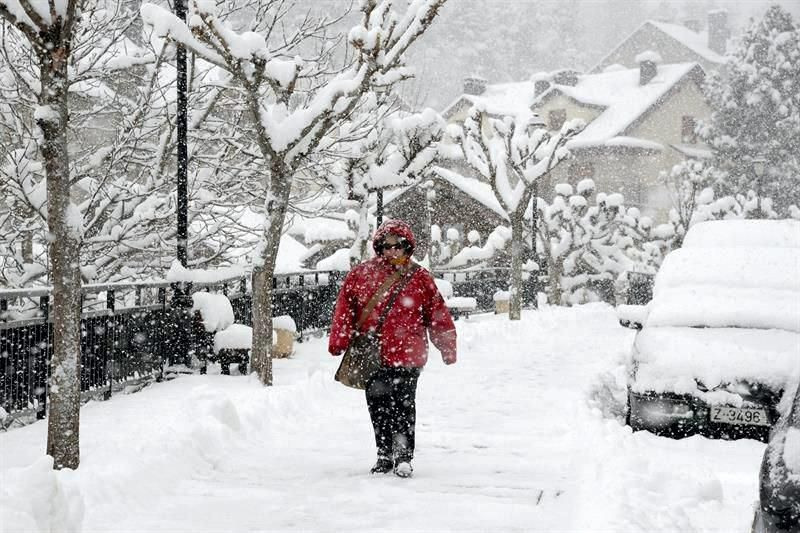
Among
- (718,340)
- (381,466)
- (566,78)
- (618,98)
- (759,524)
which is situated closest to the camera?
(759,524)

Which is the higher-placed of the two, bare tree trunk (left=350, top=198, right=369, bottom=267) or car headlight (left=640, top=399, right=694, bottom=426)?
bare tree trunk (left=350, top=198, right=369, bottom=267)

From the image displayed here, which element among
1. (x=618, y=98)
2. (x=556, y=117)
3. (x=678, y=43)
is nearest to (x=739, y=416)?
(x=556, y=117)

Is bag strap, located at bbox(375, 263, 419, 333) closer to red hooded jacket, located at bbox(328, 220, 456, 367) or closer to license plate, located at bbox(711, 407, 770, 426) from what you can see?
red hooded jacket, located at bbox(328, 220, 456, 367)

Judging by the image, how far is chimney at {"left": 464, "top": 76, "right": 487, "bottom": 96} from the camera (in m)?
57.0

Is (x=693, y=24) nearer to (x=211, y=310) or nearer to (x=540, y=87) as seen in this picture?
(x=540, y=87)

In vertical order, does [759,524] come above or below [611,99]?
below

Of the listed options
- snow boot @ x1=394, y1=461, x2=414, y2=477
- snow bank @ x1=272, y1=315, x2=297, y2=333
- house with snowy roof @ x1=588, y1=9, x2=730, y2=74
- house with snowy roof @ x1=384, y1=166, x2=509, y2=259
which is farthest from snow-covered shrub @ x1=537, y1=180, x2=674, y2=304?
house with snowy roof @ x1=588, y1=9, x2=730, y2=74

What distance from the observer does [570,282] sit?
3481 centimetres

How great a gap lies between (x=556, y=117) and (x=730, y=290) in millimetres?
44878

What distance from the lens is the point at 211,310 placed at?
36.3ft

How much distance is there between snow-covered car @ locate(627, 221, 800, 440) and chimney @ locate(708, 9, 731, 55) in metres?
68.1

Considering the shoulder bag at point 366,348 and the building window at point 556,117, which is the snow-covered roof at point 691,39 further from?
the shoulder bag at point 366,348

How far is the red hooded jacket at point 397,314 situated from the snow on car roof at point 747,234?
4372mm

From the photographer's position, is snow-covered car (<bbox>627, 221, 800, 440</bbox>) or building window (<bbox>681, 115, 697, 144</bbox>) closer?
snow-covered car (<bbox>627, 221, 800, 440</bbox>)
